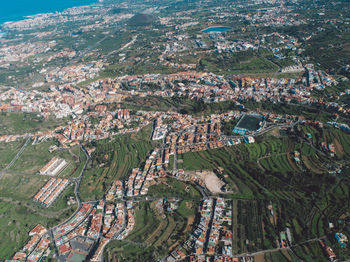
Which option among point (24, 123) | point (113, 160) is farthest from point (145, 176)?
point (24, 123)

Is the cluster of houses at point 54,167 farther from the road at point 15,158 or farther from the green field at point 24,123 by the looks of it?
the green field at point 24,123

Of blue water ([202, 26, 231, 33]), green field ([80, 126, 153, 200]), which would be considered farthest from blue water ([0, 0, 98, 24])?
green field ([80, 126, 153, 200])

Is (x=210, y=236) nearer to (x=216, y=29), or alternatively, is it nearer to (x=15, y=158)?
(x=15, y=158)

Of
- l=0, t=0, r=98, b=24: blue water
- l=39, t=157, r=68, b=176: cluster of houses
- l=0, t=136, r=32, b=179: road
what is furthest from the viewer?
l=0, t=0, r=98, b=24: blue water

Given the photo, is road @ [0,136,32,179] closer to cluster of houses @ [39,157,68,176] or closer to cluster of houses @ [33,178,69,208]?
cluster of houses @ [39,157,68,176]

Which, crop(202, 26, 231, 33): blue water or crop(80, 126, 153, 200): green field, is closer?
crop(80, 126, 153, 200): green field

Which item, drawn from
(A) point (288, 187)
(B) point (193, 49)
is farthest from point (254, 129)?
(B) point (193, 49)

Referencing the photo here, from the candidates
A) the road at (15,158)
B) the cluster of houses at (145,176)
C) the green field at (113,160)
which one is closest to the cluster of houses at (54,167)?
the green field at (113,160)

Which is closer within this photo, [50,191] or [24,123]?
[50,191]
